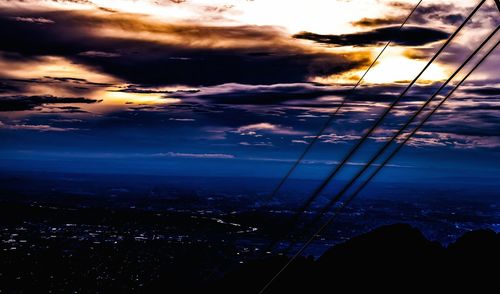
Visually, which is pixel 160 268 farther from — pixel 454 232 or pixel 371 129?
pixel 371 129

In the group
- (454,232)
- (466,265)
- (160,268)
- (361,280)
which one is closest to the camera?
(466,265)

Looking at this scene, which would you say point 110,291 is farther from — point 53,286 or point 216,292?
point 216,292

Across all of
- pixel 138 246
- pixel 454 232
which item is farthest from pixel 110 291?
pixel 454 232

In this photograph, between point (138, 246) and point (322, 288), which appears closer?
point (322, 288)

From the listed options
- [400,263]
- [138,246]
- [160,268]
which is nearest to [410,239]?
[400,263]


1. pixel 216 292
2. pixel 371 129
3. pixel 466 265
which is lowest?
pixel 216 292

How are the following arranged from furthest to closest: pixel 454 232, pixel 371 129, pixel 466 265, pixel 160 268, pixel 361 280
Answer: pixel 454 232
pixel 160 268
pixel 361 280
pixel 466 265
pixel 371 129

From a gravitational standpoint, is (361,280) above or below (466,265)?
below
